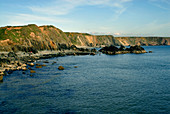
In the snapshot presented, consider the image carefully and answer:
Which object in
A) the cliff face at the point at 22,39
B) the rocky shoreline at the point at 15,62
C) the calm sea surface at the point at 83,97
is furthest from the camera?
the cliff face at the point at 22,39

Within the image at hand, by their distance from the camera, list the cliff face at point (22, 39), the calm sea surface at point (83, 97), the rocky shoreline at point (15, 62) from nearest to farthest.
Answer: the calm sea surface at point (83, 97), the rocky shoreline at point (15, 62), the cliff face at point (22, 39)

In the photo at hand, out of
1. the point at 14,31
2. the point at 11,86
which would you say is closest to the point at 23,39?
the point at 14,31

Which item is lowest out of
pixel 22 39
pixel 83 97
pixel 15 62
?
pixel 83 97

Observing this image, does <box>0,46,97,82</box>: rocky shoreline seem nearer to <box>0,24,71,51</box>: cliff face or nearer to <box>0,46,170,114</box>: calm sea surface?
<box>0,46,170,114</box>: calm sea surface

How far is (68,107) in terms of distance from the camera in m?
22.5

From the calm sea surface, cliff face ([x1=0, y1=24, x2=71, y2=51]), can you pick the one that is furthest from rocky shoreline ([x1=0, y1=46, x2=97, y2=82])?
cliff face ([x1=0, y1=24, x2=71, y2=51])

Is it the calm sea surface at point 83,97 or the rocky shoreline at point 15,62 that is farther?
the rocky shoreline at point 15,62

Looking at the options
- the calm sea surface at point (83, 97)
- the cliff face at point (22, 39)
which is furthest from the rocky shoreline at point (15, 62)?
the cliff face at point (22, 39)

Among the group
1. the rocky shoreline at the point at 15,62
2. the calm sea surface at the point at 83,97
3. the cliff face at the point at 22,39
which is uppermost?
the cliff face at the point at 22,39

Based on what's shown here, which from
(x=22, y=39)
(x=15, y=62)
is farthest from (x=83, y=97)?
(x=22, y=39)

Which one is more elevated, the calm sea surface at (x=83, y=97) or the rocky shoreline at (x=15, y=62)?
the rocky shoreline at (x=15, y=62)

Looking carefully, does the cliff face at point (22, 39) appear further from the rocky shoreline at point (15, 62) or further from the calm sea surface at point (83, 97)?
the calm sea surface at point (83, 97)

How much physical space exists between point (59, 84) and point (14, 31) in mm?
98856

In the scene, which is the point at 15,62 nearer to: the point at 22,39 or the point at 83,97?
the point at 83,97
